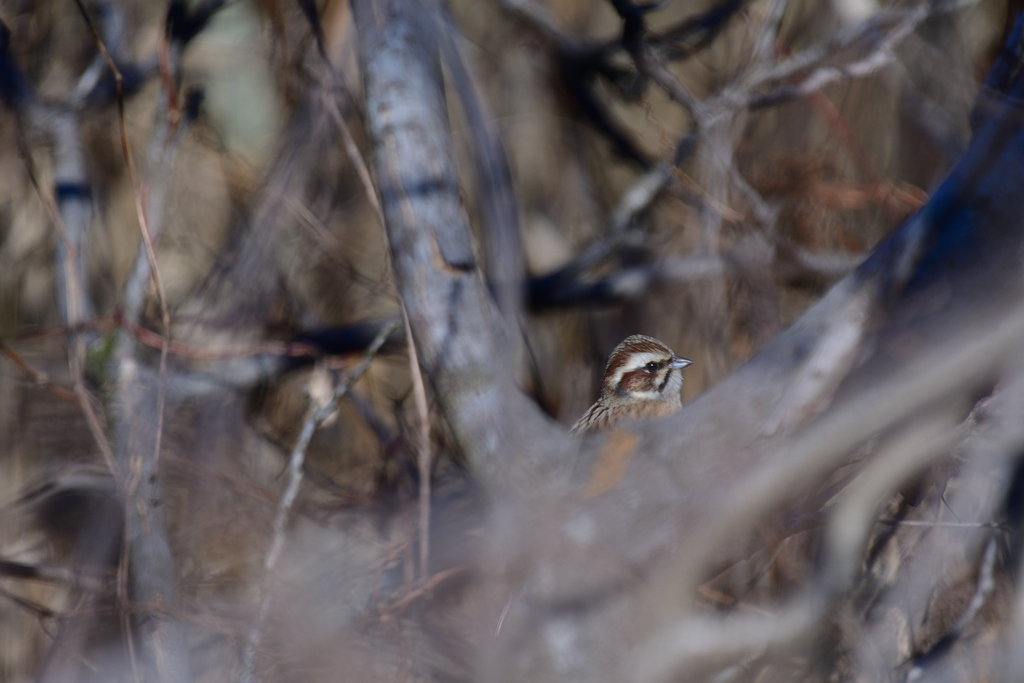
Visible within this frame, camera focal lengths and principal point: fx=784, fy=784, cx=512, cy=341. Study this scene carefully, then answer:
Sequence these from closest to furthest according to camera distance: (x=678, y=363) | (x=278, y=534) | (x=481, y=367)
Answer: (x=481, y=367)
(x=278, y=534)
(x=678, y=363)

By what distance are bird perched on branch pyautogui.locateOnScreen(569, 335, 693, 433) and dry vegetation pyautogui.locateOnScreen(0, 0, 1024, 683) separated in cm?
68

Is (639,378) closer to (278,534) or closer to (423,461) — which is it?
(423,461)

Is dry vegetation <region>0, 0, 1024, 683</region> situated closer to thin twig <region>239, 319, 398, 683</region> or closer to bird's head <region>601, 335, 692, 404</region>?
thin twig <region>239, 319, 398, 683</region>

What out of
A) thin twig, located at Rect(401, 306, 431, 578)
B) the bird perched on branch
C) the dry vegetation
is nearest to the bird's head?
the bird perched on branch

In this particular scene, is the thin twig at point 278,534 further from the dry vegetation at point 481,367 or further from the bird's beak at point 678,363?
the bird's beak at point 678,363

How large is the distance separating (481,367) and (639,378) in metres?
1.86

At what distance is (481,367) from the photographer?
2.36 metres

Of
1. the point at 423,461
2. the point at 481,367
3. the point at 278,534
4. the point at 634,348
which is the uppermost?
the point at 634,348

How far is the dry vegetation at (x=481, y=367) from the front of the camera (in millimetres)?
2113

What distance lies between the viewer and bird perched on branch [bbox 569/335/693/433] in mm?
4008

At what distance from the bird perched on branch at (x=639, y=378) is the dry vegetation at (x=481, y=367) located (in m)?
0.68

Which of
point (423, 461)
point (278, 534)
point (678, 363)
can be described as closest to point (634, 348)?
point (678, 363)

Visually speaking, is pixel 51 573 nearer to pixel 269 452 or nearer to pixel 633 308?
pixel 269 452

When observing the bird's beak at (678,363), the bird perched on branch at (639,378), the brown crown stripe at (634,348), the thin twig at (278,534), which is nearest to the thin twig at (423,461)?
the thin twig at (278,534)
